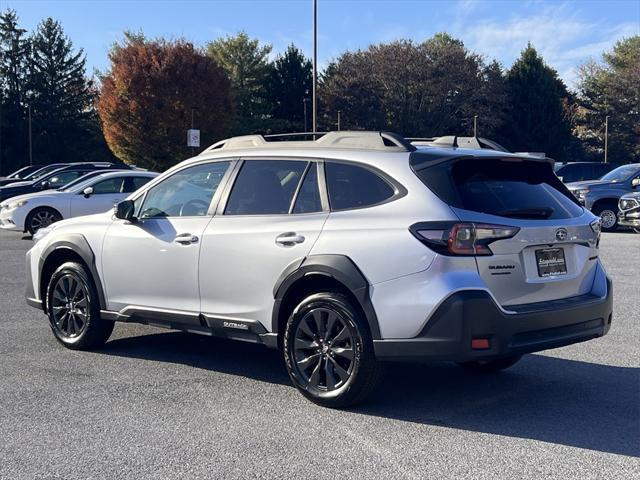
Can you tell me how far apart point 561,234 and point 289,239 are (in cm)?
181

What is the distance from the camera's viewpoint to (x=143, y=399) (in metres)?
5.46

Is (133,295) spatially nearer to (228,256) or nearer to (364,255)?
(228,256)

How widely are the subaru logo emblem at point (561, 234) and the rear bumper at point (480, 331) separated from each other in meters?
0.42

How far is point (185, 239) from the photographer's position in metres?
6.05

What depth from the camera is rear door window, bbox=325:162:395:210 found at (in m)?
5.20

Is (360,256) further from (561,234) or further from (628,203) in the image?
(628,203)

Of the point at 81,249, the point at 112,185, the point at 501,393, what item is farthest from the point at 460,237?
the point at 112,185

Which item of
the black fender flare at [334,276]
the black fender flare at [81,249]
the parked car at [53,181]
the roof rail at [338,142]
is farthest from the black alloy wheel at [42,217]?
the black fender flare at [334,276]

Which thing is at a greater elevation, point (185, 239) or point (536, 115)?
point (536, 115)

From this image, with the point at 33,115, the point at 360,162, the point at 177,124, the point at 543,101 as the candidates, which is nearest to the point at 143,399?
the point at 360,162

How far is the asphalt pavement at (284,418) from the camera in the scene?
422 cm

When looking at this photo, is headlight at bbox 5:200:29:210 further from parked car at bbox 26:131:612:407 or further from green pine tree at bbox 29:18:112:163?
green pine tree at bbox 29:18:112:163

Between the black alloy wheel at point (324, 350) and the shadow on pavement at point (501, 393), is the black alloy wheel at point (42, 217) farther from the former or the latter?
the black alloy wheel at point (324, 350)

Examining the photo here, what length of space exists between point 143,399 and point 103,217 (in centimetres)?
202
